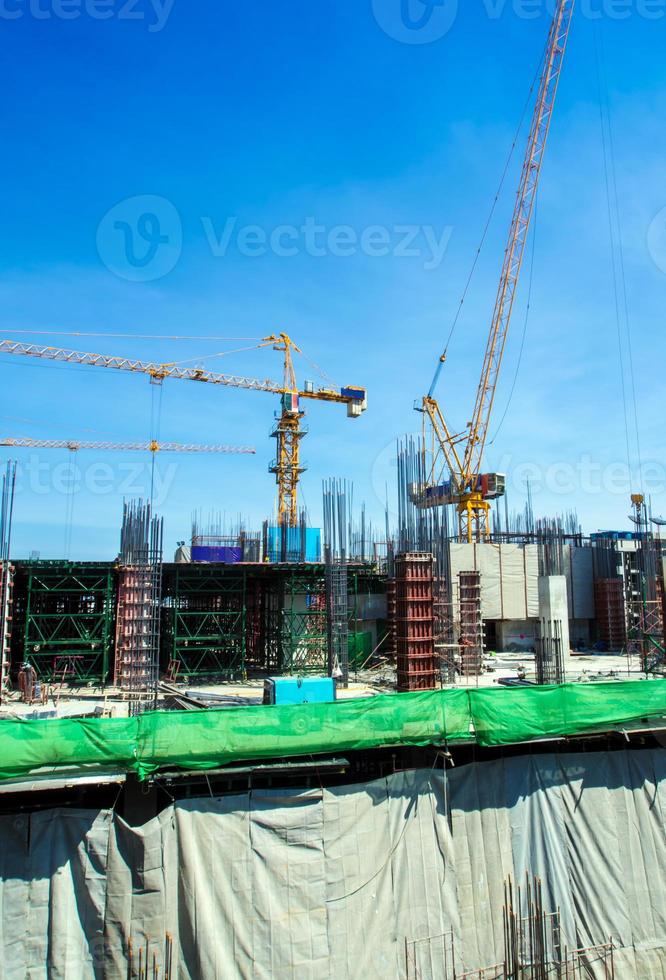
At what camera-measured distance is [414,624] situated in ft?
67.2

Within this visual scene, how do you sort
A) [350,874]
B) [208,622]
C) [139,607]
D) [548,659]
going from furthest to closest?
A: [208,622]
[139,607]
[548,659]
[350,874]

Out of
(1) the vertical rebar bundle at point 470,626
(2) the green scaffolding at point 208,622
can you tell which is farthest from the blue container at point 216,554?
(1) the vertical rebar bundle at point 470,626

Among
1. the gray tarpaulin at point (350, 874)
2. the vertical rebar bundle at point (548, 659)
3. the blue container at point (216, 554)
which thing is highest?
the blue container at point (216, 554)

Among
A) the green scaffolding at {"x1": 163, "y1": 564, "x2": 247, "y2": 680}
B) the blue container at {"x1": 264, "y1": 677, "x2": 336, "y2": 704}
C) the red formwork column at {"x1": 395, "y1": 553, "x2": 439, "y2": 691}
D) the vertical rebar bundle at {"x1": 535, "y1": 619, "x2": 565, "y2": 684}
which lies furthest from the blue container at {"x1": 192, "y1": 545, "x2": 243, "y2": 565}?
the vertical rebar bundle at {"x1": 535, "y1": 619, "x2": 565, "y2": 684}

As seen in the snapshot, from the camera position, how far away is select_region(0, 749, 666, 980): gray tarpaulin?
808 cm

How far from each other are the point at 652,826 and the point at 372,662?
2376cm

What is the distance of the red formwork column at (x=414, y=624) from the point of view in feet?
66.7

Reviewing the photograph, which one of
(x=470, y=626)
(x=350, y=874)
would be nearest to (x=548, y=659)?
(x=470, y=626)

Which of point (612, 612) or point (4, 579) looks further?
point (612, 612)

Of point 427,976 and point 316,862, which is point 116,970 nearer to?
point 316,862

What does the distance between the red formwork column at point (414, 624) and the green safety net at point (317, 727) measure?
9900mm

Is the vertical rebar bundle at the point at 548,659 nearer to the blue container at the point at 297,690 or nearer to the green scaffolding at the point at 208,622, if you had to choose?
the blue container at the point at 297,690

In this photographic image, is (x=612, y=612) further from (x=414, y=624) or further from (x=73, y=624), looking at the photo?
→ (x=73, y=624)

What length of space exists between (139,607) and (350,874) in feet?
57.2
